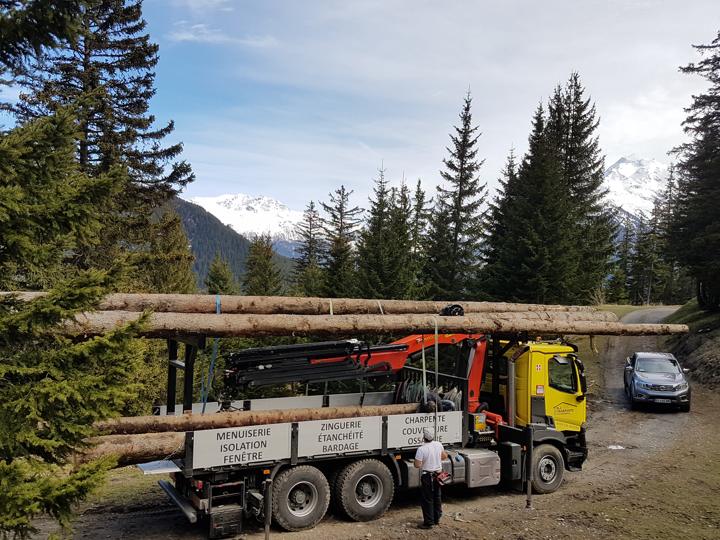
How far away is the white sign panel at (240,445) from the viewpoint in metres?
8.98

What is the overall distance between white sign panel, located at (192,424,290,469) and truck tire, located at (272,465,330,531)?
1.38 ft

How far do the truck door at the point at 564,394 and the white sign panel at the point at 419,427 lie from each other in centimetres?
242

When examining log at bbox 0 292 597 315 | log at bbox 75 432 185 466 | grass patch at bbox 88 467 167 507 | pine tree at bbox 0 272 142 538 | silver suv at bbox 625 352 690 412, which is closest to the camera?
pine tree at bbox 0 272 142 538

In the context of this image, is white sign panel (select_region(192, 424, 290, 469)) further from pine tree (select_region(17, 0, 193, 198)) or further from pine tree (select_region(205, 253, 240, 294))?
pine tree (select_region(205, 253, 240, 294))

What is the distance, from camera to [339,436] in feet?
32.6

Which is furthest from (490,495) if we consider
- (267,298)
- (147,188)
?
(147,188)

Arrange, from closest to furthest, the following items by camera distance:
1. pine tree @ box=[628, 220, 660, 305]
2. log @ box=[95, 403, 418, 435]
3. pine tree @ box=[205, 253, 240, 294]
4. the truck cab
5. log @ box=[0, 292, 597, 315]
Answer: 1. log @ box=[95, 403, 418, 435]
2. log @ box=[0, 292, 597, 315]
3. the truck cab
4. pine tree @ box=[205, 253, 240, 294]
5. pine tree @ box=[628, 220, 660, 305]

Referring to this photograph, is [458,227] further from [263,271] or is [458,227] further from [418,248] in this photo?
[263,271]

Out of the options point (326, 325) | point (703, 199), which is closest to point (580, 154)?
point (703, 199)

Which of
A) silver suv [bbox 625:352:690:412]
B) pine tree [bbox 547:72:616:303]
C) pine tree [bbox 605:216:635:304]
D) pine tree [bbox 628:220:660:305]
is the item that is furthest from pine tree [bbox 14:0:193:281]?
pine tree [bbox 628:220:660:305]

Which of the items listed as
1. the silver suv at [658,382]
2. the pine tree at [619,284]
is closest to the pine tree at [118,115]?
the silver suv at [658,382]

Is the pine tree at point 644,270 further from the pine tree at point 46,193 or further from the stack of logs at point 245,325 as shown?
the pine tree at point 46,193

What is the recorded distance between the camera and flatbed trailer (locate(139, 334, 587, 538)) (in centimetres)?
923

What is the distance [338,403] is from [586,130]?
31512 millimetres
